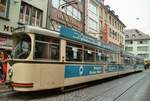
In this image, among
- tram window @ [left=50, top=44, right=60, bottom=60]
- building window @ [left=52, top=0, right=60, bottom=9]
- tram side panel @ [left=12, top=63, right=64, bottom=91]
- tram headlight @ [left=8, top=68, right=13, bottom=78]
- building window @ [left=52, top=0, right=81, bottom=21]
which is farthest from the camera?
building window @ [left=52, top=0, right=81, bottom=21]

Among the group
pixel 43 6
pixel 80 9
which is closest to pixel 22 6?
pixel 43 6

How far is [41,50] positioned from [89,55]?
4847 millimetres

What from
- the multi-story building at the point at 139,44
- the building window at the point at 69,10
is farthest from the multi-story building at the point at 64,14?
the multi-story building at the point at 139,44

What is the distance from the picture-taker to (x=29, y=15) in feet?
62.2

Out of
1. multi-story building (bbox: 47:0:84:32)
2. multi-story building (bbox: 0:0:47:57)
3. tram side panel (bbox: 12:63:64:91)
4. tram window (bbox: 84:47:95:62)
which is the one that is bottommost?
tram side panel (bbox: 12:63:64:91)

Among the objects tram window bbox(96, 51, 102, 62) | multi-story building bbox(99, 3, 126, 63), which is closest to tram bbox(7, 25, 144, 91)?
tram window bbox(96, 51, 102, 62)

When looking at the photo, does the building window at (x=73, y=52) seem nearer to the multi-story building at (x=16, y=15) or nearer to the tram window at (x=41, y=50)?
the tram window at (x=41, y=50)

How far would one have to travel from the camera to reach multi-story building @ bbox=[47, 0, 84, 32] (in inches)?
866

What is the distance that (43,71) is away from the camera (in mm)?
9477

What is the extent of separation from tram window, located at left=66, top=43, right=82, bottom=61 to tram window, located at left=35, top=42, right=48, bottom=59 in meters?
1.64

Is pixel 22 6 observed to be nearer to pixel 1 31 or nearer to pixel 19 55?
pixel 1 31

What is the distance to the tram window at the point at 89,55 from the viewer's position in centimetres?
1326

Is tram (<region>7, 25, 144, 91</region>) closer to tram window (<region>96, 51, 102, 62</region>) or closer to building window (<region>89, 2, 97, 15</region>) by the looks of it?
tram window (<region>96, 51, 102, 62</region>)

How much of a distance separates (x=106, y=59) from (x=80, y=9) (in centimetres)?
1497
